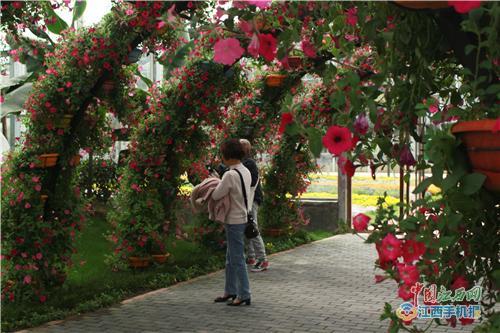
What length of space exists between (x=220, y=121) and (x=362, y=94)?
7.18 meters

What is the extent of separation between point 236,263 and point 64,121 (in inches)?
84.3

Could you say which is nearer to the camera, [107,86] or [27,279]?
[27,279]

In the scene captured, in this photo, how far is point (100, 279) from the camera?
27.7 ft

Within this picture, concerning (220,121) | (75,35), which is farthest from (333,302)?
(75,35)

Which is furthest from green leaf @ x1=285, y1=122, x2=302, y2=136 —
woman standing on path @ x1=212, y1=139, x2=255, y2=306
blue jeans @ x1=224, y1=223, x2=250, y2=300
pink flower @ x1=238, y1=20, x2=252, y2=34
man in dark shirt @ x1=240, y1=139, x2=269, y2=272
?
man in dark shirt @ x1=240, y1=139, x2=269, y2=272

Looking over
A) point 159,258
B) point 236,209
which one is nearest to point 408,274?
point 236,209

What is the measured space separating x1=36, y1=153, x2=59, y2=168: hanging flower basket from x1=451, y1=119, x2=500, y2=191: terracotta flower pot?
5.72 meters

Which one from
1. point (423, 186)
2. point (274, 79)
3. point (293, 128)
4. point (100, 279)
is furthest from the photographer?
point (274, 79)

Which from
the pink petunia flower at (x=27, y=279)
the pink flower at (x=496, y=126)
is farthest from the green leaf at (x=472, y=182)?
the pink petunia flower at (x=27, y=279)

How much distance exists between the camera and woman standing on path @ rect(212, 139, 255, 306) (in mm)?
6820

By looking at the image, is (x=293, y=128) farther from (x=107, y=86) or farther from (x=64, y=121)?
(x=107, y=86)

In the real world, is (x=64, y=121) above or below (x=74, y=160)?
above
